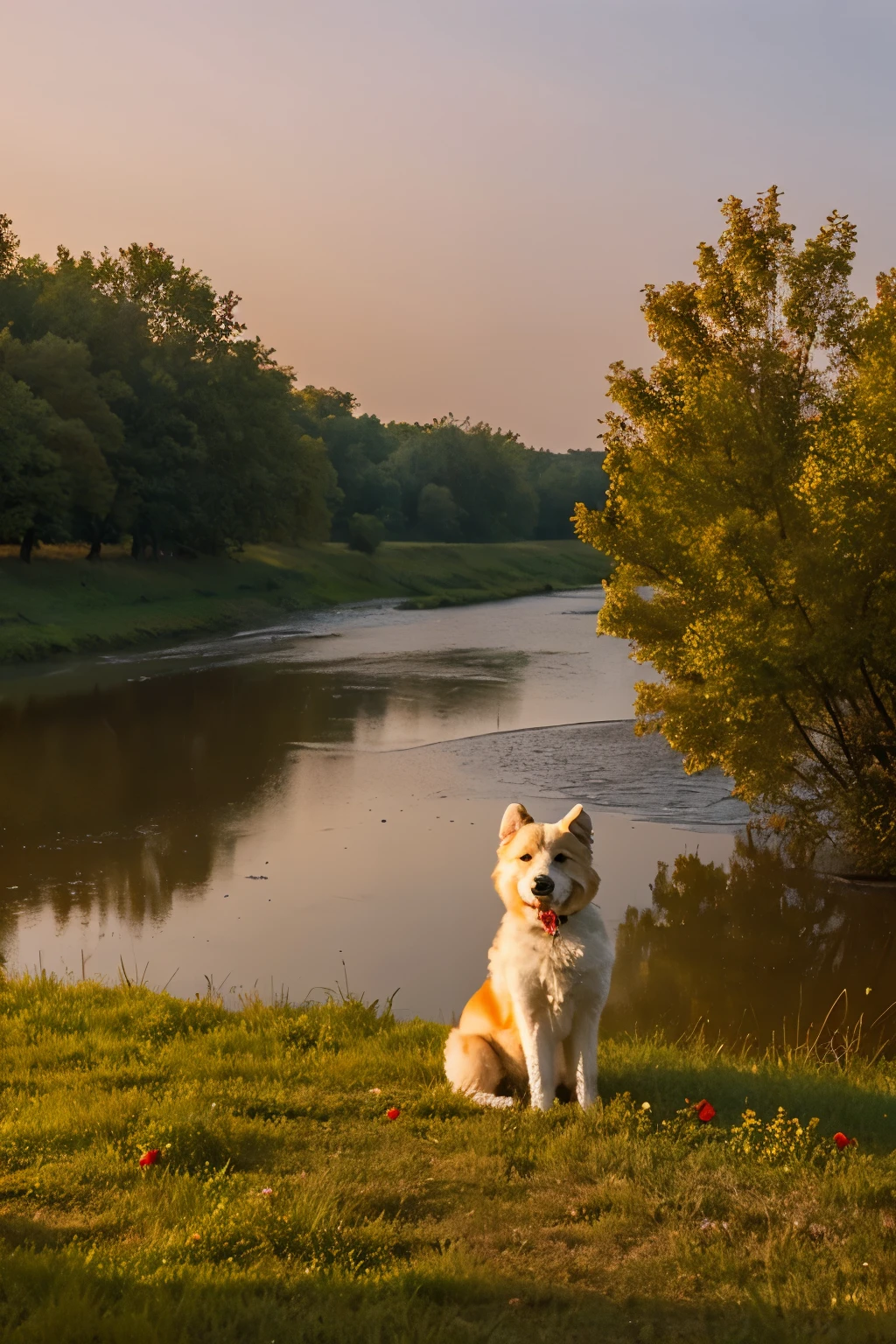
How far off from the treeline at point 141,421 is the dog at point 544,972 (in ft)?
137

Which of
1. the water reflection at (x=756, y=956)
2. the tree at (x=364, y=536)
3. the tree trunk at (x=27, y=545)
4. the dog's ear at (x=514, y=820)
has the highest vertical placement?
the tree at (x=364, y=536)

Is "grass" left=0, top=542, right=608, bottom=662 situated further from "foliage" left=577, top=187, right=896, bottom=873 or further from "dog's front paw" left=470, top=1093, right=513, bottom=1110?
"dog's front paw" left=470, top=1093, right=513, bottom=1110

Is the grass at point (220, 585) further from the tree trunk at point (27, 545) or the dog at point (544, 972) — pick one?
the dog at point (544, 972)

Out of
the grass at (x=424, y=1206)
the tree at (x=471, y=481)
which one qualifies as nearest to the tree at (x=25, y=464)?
the grass at (x=424, y=1206)

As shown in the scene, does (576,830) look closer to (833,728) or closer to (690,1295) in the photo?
(690,1295)

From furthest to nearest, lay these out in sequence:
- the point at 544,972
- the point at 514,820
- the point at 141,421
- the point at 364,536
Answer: the point at 364,536 < the point at 141,421 < the point at 514,820 < the point at 544,972

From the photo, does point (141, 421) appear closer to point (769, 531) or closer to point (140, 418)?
point (140, 418)

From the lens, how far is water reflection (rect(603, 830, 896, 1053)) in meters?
11.5

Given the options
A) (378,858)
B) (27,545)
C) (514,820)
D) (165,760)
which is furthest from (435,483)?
(514,820)

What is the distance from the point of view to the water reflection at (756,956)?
1152 cm

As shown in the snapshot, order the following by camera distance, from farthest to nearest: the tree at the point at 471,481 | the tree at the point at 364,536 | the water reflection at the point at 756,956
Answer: the tree at the point at 471,481, the tree at the point at 364,536, the water reflection at the point at 756,956

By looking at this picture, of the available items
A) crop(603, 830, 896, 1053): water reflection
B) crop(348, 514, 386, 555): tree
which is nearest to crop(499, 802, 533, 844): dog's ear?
crop(603, 830, 896, 1053): water reflection

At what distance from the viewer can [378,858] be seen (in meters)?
16.8

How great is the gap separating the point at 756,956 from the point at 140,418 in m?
50.5
